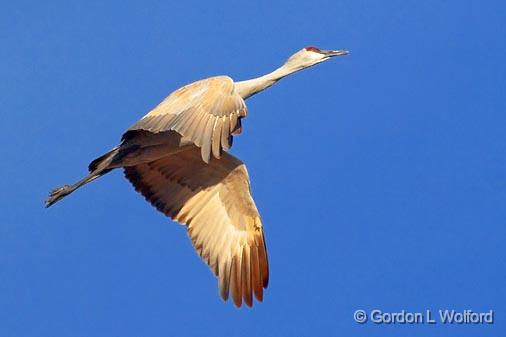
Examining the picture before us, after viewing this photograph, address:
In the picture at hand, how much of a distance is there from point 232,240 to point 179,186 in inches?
48.5

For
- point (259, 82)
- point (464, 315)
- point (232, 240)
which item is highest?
point (259, 82)

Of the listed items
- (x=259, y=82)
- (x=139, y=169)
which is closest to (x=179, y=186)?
(x=139, y=169)

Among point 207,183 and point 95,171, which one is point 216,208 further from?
point 95,171

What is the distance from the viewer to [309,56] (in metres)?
22.0

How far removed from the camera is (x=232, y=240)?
20.8 meters

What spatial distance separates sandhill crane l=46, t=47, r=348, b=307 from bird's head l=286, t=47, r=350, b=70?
0.05ft

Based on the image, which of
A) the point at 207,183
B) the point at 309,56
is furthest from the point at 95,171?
the point at 309,56

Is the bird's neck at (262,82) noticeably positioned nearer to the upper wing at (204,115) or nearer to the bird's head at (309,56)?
the bird's head at (309,56)

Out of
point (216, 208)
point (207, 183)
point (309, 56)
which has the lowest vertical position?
point (216, 208)

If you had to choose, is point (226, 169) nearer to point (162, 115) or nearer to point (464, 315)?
point (162, 115)

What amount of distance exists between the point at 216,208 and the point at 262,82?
2.01 m

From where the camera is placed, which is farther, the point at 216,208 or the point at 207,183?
the point at 207,183

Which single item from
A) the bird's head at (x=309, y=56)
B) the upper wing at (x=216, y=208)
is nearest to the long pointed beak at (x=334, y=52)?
the bird's head at (x=309, y=56)

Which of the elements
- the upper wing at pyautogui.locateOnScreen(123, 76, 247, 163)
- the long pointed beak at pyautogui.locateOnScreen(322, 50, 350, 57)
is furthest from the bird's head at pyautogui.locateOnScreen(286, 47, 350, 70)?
the upper wing at pyautogui.locateOnScreen(123, 76, 247, 163)
